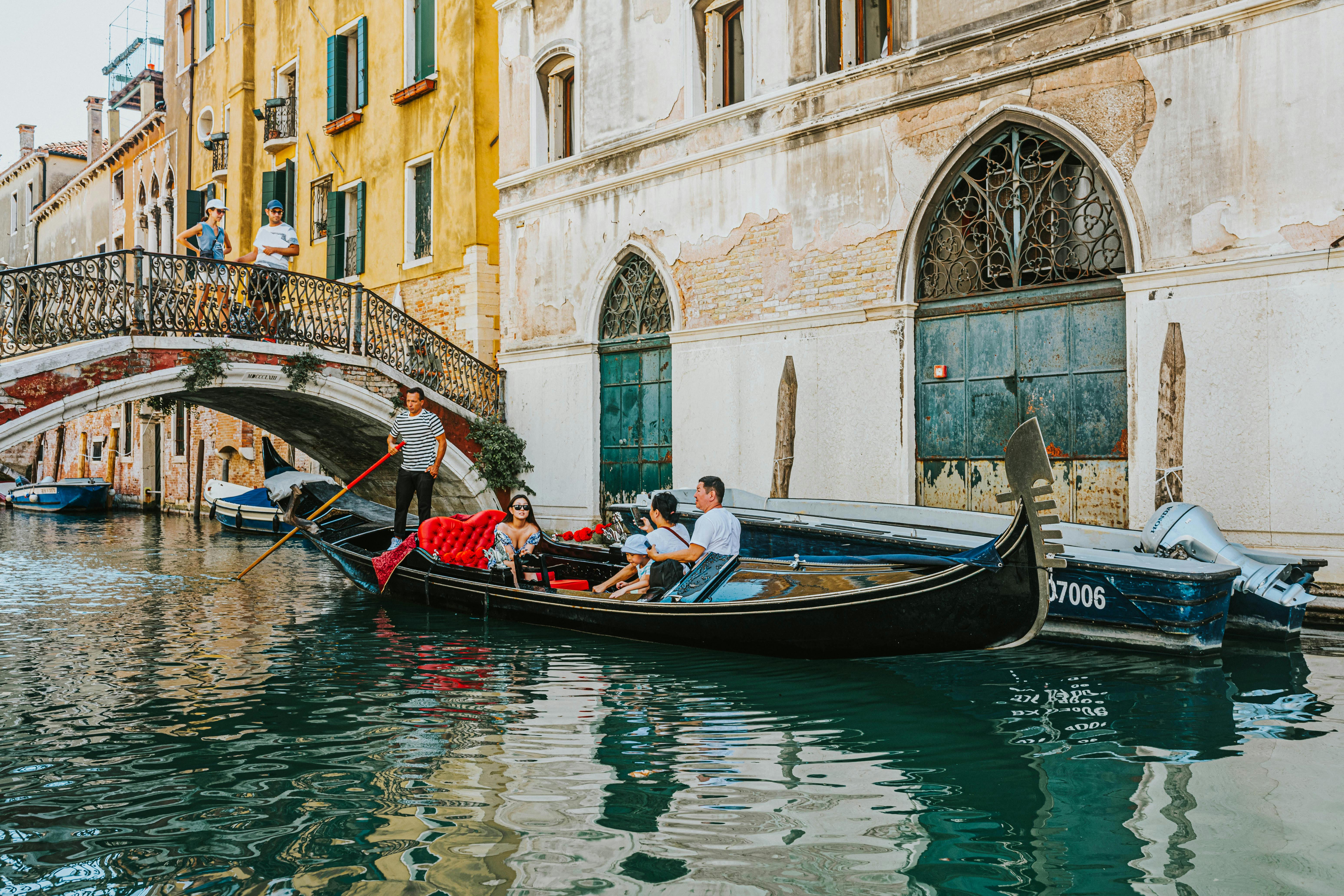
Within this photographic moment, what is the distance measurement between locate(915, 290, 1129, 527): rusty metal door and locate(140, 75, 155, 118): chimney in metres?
19.2

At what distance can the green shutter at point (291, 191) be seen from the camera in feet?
54.4

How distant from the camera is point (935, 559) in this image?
5094 mm

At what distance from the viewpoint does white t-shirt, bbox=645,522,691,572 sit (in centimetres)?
625

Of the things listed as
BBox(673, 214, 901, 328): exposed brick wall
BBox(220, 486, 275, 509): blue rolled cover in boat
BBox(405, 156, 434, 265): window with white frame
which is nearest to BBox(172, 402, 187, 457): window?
BBox(220, 486, 275, 509): blue rolled cover in boat

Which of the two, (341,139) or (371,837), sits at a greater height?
(341,139)

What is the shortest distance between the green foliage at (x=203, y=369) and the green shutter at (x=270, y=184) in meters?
7.39

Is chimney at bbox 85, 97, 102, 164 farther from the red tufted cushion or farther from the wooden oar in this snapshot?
the red tufted cushion

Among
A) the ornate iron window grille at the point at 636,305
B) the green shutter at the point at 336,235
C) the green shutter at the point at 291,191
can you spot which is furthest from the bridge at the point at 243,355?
the green shutter at the point at 291,191

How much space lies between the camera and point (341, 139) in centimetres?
1535

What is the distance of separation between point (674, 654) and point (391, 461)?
7.29 meters

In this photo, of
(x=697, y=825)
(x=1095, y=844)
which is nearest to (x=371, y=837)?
(x=697, y=825)

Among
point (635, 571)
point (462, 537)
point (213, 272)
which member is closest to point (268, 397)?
point (213, 272)

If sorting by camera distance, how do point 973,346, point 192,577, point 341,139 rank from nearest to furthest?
point 973,346 → point 192,577 → point 341,139

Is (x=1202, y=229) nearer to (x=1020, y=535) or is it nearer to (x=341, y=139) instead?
(x=1020, y=535)
